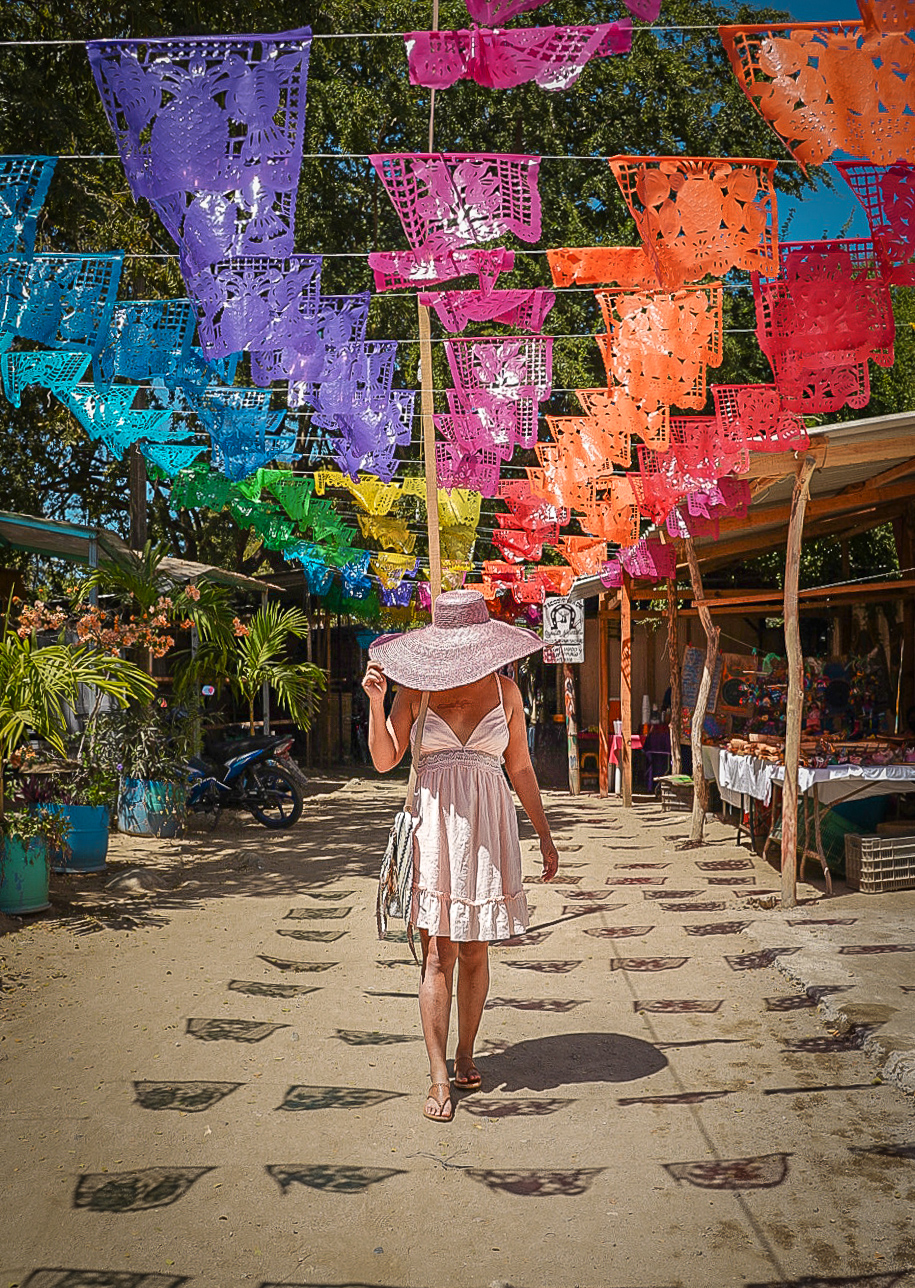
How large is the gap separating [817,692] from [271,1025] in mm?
6422

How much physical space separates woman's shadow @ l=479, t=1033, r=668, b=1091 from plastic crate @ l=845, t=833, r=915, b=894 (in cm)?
358

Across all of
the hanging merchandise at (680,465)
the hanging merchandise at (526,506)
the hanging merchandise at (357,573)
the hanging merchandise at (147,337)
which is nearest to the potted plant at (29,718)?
the hanging merchandise at (147,337)

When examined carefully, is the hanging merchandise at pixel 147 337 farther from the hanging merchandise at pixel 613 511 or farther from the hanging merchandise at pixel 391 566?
the hanging merchandise at pixel 391 566

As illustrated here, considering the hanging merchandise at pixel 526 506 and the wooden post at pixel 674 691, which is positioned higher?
the hanging merchandise at pixel 526 506

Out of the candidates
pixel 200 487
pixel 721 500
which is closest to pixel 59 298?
pixel 721 500

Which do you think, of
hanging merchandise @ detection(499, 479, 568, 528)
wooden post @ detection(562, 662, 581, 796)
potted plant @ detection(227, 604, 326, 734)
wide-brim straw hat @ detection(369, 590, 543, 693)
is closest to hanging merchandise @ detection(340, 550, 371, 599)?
potted plant @ detection(227, 604, 326, 734)

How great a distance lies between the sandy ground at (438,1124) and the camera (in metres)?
2.90

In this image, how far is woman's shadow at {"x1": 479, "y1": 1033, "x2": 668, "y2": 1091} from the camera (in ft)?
14.0

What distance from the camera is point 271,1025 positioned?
5023mm

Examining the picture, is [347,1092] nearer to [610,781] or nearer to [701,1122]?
[701,1122]

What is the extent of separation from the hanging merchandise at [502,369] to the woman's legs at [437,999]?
4.43m

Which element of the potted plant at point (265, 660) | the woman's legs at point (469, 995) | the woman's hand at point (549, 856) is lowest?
the woman's legs at point (469, 995)

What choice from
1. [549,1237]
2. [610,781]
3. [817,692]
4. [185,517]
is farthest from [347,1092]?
[185,517]

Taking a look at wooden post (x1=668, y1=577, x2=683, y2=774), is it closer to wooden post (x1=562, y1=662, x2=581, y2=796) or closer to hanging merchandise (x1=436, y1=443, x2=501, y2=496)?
wooden post (x1=562, y1=662, x2=581, y2=796)
